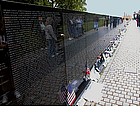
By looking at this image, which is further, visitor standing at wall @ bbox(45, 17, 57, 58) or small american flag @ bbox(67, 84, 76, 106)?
small american flag @ bbox(67, 84, 76, 106)

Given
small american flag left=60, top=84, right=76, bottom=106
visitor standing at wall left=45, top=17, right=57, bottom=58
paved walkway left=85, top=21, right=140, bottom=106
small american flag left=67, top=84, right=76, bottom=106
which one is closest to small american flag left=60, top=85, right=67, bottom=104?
small american flag left=60, top=84, right=76, bottom=106

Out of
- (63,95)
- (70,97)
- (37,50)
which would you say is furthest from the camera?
(70,97)

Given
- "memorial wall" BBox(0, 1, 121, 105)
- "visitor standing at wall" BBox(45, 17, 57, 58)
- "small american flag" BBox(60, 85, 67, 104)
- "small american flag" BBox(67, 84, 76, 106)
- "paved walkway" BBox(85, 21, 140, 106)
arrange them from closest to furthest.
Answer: "memorial wall" BBox(0, 1, 121, 105) → "visitor standing at wall" BBox(45, 17, 57, 58) → "small american flag" BBox(60, 85, 67, 104) → "small american flag" BBox(67, 84, 76, 106) → "paved walkway" BBox(85, 21, 140, 106)

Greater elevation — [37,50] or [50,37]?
[50,37]

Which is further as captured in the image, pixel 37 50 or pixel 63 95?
pixel 63 95

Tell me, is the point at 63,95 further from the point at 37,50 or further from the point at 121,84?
the point at 121,84

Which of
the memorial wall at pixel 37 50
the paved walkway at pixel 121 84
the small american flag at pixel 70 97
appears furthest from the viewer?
the paved walkway at pixel 121 84

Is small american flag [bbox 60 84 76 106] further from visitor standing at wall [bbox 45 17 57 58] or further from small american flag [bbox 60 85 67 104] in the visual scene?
visitor standing at wall [bbox 45 17 57 58]

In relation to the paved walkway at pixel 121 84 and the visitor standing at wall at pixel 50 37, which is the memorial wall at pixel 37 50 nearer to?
the visitor standing at wall at pixel 50 37

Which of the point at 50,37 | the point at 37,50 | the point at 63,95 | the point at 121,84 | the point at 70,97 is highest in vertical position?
the point at 50,37

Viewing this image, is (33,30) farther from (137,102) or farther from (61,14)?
(137,102)

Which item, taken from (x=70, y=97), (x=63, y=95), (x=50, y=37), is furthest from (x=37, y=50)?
(x=70, y=97)

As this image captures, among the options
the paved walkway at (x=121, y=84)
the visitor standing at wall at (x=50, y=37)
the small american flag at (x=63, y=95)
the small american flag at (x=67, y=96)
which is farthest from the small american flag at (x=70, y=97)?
the visitor standing at wall at (x=50, y=37)

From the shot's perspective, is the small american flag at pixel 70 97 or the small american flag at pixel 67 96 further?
the small american flag at pixel 70 97
